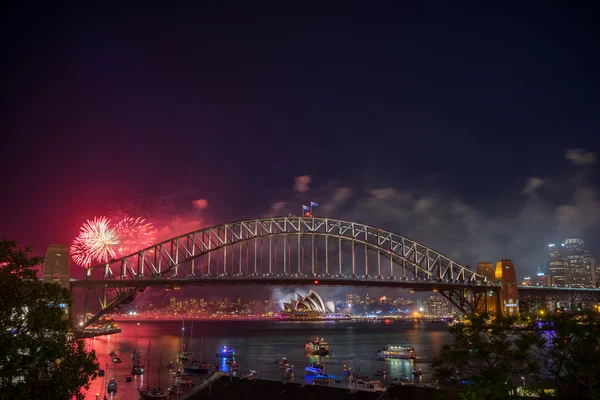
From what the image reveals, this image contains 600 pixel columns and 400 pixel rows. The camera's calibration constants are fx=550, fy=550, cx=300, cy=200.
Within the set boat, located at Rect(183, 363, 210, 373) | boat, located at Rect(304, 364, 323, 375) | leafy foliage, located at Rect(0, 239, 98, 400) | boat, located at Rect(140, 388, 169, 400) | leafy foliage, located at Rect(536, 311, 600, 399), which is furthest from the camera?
boat, located at Rect(183, 363, 210, 373)

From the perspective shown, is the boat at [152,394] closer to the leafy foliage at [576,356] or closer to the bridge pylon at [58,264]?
the bridge pylon at [58,264]

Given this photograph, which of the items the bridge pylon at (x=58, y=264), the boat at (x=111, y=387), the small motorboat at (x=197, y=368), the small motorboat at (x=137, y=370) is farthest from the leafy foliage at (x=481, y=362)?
the bridge pylon at (x=58, y=264)

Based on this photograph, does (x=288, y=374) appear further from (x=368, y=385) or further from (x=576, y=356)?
(x=576, y=356)

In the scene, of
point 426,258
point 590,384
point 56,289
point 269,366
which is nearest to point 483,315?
point 590,384

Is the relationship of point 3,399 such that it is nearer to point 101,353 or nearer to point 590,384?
point 590,384

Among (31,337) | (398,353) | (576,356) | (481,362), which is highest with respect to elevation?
(31,337)

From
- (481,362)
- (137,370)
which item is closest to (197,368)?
(137,370)

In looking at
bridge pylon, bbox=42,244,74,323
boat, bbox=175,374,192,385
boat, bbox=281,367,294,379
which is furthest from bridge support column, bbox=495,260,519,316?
bridge pylon, bbox=42,244,74,323

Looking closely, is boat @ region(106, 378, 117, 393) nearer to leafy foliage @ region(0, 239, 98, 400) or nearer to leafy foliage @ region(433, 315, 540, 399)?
leafy foliage @ region(0, 239, 98, 400)

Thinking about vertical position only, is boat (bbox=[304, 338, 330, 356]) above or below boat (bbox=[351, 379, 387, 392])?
below
